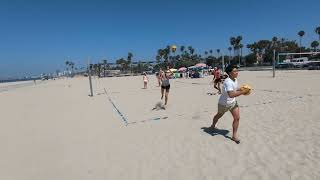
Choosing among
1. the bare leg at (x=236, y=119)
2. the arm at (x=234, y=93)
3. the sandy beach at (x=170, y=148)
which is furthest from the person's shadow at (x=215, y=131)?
the arm at (x=234, y=93)

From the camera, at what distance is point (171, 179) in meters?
4.02

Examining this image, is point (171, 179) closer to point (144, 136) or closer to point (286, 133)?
point (144, 136)

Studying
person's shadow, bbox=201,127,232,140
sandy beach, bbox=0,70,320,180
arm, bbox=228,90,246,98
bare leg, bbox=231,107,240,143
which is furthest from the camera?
person's shadow, bbox=201,127,232,140

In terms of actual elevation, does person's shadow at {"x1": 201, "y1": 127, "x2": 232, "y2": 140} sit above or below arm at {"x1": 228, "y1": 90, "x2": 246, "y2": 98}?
below

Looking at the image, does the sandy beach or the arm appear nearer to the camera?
the sandy beach

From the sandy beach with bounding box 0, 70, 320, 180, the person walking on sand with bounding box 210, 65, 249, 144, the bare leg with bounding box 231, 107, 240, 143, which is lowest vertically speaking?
the sandy beach with bounding box 0, 70, 320, 180

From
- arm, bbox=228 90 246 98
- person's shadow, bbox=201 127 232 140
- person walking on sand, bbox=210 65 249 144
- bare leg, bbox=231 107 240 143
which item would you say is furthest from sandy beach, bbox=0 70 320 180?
arm, bbox=228 90 246 98

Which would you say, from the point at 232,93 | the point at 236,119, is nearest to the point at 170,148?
the point at 236,119

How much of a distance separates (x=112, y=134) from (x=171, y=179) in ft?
9.75

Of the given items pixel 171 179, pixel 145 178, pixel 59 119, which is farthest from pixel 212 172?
pixel 59 119

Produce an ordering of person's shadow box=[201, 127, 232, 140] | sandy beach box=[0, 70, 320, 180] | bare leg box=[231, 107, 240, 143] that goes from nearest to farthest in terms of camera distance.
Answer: sandy beach box=[0, 70, 320, 180] → bare leg box=[231, 107, 240, 143] → person's shadow box=[201, 127, 232, 140]

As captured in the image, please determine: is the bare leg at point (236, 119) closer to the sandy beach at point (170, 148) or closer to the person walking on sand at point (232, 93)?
the person walking on sand at point (232, 93)

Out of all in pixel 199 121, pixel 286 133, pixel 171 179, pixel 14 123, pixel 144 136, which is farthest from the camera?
pixel 14 123

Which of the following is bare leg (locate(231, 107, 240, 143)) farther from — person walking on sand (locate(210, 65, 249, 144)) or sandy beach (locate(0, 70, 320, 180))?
sandy beach (locate(0, 70, 320, 180))
